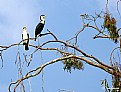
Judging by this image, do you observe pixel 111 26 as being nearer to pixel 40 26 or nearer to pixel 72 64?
pixel 72 64

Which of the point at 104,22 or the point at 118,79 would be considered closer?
the point at 118,79

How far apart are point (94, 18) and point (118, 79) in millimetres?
2044

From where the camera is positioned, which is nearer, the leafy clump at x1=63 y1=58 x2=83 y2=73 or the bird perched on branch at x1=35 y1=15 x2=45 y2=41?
the leafy clump at x1=63 y1=58 x2=83 y2=73

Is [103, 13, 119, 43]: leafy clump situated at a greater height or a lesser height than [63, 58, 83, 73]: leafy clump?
greater

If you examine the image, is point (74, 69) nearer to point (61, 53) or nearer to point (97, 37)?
point (61, 53)

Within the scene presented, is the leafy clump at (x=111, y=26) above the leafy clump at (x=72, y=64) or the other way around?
above

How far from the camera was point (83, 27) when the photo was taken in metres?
5.43

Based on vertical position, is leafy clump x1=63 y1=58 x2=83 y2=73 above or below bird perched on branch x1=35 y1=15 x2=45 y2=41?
below

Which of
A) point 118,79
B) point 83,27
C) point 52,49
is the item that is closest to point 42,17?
point 83,27

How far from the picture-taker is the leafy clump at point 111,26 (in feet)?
16.0

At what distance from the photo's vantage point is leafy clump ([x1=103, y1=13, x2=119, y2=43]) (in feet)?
16.0

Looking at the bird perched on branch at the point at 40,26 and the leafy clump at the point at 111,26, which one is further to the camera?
the bird perched on branch at the point at 40,26

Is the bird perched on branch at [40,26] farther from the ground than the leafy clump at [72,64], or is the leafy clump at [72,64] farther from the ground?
the bird perched on branch at [40,26]

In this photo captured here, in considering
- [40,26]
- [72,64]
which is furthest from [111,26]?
[40,26]
